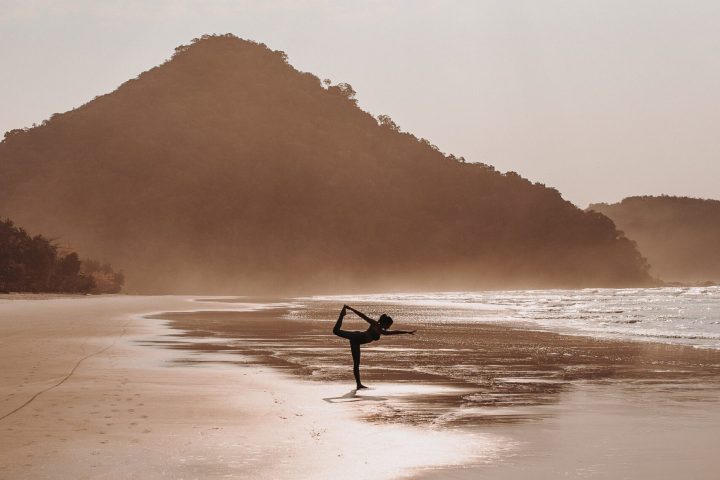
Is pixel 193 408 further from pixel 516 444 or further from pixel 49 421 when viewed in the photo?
pixel 516 444

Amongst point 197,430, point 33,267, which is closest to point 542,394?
point 197,430

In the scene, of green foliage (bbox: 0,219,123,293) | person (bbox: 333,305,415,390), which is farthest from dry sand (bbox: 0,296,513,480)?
green foliage (bbox: 0,219,123,293)

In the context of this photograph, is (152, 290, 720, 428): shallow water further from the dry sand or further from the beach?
the dry sand

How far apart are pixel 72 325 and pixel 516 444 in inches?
1206

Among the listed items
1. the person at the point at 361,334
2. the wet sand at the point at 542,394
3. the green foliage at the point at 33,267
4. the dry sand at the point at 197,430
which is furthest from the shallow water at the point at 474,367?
the green foliage at the point at 33,267

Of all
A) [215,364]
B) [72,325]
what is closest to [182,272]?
[72,325]

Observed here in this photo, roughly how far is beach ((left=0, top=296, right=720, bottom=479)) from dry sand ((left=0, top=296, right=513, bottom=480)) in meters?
0.04

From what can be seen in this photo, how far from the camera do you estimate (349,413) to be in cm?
1490

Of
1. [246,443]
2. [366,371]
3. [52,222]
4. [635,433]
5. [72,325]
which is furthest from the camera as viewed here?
[52,222]

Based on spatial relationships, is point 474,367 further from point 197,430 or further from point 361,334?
point 197,430

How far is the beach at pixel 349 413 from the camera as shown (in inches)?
425

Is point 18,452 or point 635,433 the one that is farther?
point 635,433

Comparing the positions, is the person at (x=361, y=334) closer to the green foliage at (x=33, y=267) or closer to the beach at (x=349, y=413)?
the beach at (x=349, y=413)

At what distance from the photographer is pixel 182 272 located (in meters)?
198
